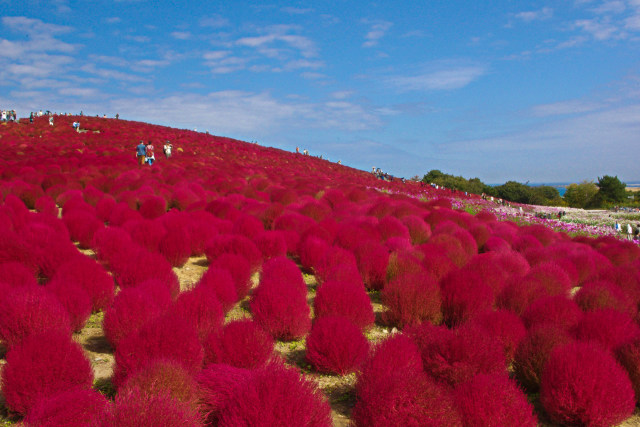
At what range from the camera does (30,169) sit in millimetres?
12117

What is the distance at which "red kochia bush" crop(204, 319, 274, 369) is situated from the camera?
10.6ft

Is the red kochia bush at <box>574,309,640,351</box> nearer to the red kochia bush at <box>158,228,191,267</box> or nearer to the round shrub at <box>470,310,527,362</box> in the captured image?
the round shrub at <box>470,310,527,362</box>

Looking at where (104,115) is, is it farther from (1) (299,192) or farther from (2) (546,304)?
(2) (546,304)

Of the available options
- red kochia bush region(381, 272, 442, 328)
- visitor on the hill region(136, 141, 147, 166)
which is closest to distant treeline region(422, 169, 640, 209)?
visitor on the hill region(136, 141, 147, 166)

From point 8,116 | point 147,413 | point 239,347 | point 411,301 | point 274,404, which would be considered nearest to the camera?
point 147,413

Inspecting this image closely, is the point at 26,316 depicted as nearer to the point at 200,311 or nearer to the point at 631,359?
the point at 200,311

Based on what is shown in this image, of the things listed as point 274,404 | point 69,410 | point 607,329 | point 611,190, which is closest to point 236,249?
point 69,410

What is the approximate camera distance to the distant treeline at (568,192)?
4562 cm

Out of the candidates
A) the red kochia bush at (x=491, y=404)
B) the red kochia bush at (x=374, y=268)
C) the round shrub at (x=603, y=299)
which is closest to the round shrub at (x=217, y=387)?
the red kochia bush at (x=491, y=404)

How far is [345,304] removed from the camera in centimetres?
438

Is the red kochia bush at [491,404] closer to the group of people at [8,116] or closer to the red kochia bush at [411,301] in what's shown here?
the red kochia bush at [411,301]

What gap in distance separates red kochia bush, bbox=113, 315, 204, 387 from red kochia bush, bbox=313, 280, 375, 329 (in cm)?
151

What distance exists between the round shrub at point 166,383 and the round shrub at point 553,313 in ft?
10.2

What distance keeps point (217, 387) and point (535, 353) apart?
2450 mm
